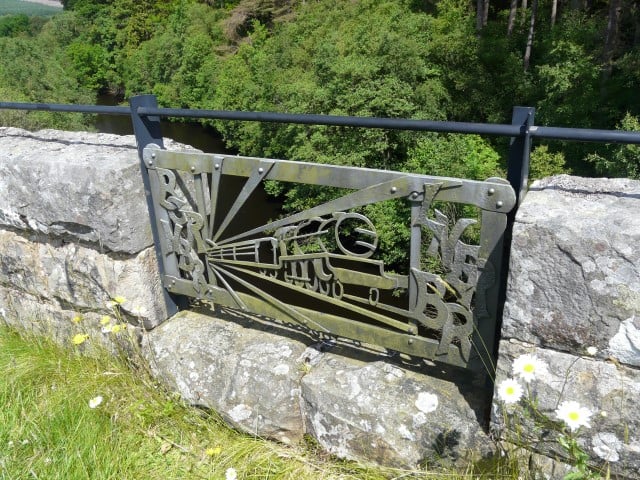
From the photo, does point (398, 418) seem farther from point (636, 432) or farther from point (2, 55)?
point (2, 55)

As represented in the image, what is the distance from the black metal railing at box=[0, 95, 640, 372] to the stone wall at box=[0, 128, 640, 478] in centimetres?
12

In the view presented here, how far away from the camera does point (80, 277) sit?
2.42 meters

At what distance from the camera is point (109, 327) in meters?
2.16

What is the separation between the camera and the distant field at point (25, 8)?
34438mm

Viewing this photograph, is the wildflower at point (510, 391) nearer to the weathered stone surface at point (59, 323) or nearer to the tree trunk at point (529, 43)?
the weathered stone surface at point (59, 323)

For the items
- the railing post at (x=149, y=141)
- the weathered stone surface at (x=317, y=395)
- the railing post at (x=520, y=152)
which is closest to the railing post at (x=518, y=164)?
the railing post at (x=520, y=152)

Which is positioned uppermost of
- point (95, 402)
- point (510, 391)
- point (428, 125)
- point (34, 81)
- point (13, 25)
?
point (13, 25)

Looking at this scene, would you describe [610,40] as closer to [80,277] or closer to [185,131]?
[185,131]

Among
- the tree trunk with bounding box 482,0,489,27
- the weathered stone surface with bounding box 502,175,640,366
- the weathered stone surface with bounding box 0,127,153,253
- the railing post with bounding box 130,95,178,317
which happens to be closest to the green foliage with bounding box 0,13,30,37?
the tree trunk with bounding box 482,0,489,27

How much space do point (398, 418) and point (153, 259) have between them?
1.24 m

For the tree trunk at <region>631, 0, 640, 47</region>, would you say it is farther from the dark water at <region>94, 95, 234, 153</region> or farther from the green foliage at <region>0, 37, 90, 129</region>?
the green foliage at <region>0, 37, 90, 129</region>

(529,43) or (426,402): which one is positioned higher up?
(529,43)

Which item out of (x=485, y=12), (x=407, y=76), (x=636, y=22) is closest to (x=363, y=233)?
(x=407, y=76)

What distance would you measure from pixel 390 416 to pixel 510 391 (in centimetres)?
45
